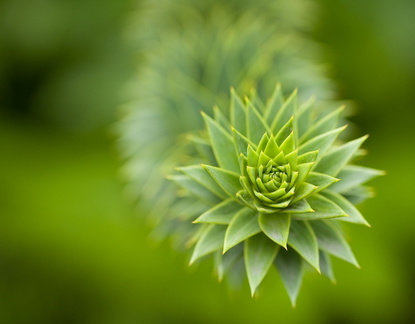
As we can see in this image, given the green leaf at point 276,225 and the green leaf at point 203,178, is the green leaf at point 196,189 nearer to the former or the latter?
the green leaf at point 203,178

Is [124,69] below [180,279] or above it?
above

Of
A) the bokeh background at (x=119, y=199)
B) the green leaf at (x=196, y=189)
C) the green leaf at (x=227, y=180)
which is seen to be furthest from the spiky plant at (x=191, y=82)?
the bokeh background at (x=119, y=199)

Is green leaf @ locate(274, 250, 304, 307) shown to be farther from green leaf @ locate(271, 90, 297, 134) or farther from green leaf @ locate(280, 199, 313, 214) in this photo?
green leaf @ locate(271, 90, 297, 134)

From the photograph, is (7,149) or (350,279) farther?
(7,149)

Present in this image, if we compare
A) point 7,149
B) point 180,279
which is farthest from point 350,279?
point 7,149

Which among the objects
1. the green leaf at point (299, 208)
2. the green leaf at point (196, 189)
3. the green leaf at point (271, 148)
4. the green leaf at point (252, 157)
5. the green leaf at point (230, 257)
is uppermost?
the green leaf at point (271, 148)

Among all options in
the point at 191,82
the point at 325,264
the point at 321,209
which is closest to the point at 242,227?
the point at 321,209

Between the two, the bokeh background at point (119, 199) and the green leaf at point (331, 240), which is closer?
the green leaf at point (331, 240)

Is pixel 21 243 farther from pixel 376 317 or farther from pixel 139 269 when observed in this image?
pixel 376 317
